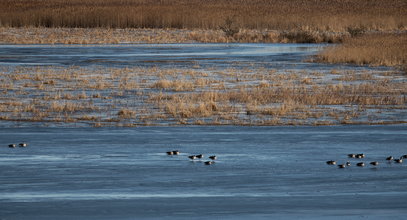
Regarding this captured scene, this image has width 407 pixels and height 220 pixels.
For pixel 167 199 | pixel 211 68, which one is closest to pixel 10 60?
pixel 211 68

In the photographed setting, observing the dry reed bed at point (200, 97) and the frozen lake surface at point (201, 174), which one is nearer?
the frozen lake surface at point (201, 174)

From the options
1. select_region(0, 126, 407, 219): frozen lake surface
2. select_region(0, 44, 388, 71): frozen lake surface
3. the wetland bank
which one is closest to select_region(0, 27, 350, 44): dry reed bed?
select_region(0, 44, 388, 71): frozen lake surface

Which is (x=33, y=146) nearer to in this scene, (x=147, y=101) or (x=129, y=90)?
(x=147, y=101)

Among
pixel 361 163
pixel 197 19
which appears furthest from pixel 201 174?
pixel 197 19

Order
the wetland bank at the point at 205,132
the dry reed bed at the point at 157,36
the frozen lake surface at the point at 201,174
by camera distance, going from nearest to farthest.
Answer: the frozen lake surface at the point at 201,174
the wetland bank at the point at 205,132
the dry reed bed at the point at 157,36

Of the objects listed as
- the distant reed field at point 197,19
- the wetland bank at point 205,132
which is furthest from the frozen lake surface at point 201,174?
the distant reed field at point 197,19

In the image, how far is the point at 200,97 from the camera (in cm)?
2542

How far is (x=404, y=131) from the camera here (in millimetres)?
19000

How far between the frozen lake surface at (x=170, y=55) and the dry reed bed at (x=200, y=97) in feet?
13.0

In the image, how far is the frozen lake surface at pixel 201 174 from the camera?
10844mm

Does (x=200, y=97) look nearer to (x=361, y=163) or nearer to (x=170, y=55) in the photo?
(x=361, y=163)

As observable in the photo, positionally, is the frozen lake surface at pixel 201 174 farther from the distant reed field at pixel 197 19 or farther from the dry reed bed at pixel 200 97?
the distant reed field at pixel 197 19

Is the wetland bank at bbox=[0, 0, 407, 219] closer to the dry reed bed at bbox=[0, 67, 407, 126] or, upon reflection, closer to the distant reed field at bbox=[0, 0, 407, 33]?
the dry reed bed at bbox=[0, 67, 407, 126]

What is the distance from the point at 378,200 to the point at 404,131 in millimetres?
7830
